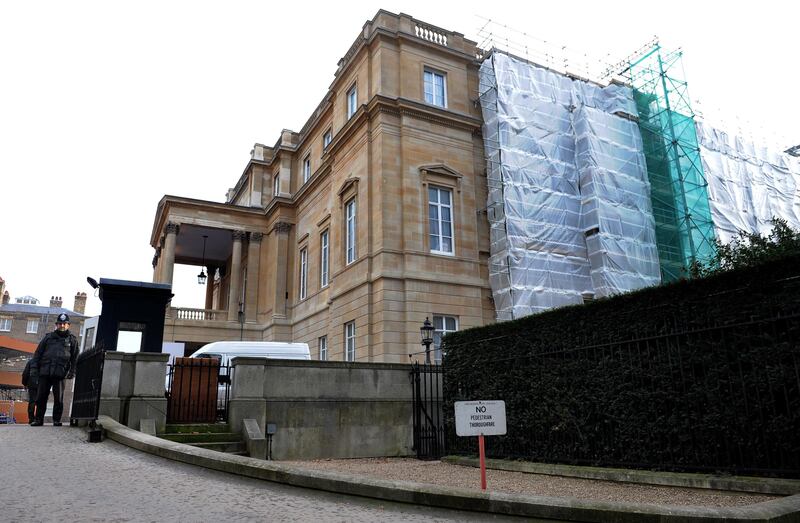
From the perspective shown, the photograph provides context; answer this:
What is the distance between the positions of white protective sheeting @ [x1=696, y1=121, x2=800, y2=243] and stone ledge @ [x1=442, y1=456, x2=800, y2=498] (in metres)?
20.8

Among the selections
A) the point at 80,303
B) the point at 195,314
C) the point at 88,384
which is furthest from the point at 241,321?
the point at 80,303

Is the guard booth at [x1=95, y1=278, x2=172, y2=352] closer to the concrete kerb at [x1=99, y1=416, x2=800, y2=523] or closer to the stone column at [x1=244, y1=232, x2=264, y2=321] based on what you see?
the concrete kerb at [x1=99, y1=416, x2=800, y2=523]

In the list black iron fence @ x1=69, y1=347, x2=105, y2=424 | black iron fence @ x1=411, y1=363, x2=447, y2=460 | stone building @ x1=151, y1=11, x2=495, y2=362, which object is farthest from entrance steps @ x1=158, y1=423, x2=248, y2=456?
stone building @ x1=151, y1=11, x2=495, y2=362

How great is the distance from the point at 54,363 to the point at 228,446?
4.15 meters

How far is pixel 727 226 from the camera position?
27.8 metres

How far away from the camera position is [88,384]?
1188 centimetres

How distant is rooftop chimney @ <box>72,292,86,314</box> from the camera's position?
83188 millimetres

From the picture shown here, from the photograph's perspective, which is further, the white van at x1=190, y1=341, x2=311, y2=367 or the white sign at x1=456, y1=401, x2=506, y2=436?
the white van at x1=190, y1=341, x2=311, y2=367

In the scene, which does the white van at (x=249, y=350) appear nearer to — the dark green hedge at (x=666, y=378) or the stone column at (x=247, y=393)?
the stone column at (x=247, y=393)

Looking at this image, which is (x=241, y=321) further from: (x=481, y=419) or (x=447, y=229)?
(x=481, y=419)

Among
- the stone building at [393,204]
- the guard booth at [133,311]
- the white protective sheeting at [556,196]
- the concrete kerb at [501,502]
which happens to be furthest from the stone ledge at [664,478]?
the white protective sheeting at [556,196]

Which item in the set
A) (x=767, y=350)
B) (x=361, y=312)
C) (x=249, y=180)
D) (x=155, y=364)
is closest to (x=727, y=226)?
(x=361, y=312)

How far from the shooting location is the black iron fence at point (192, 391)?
41.1 feet

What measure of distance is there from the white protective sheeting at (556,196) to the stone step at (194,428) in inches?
503
